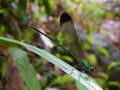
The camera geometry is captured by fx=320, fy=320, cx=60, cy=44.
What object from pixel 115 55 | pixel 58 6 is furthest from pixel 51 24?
pixel 115 55

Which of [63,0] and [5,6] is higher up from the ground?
[5,6]

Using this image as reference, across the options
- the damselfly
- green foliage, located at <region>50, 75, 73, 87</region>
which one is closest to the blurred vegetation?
green foliage, located at <region>50, 75, 73, 87</region>

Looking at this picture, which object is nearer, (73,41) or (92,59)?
(73,41)

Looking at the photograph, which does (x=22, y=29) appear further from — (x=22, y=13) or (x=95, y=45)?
(x=95, y=45)

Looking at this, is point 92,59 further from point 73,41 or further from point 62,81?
point 73,41

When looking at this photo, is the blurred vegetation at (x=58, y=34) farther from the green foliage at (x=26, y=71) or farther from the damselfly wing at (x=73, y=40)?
the damselfly wing at (x=73, y=40)

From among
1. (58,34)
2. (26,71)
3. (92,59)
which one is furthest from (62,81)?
(26,71)

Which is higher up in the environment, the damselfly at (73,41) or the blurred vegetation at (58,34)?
the damselfly at (73,41)

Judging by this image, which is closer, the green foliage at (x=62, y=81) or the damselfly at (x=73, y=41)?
the damselfly at (x=73, y=41)

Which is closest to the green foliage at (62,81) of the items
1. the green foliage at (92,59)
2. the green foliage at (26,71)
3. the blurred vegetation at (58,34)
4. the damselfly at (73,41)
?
the blurred vegetation at (58,34)
